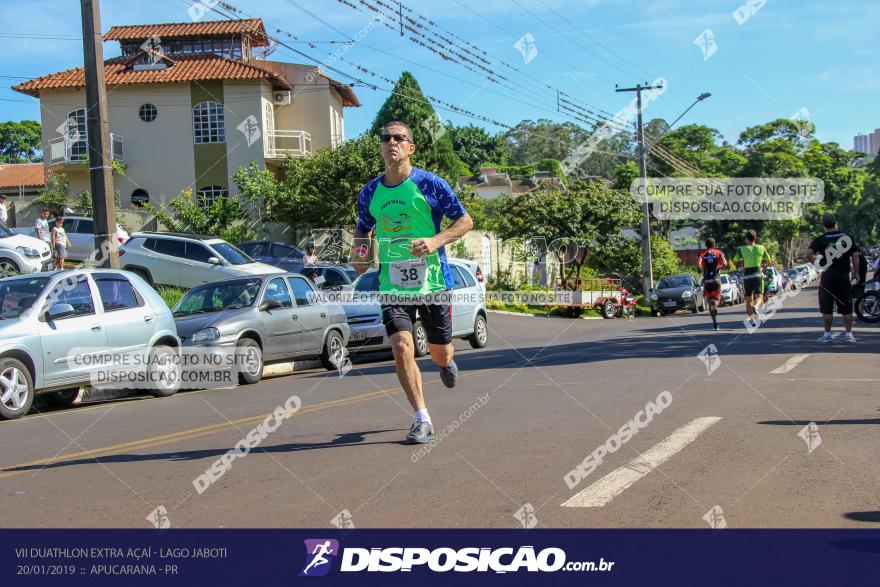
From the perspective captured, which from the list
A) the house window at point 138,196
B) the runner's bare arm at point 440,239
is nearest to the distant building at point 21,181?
the house window at point 138,196

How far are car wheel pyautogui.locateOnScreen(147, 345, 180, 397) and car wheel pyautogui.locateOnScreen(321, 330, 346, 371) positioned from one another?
3.29 m

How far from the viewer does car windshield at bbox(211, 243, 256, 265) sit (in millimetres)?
23516

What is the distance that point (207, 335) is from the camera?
509 inches

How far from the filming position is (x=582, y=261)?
144ft

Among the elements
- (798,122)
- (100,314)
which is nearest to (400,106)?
(798,122)

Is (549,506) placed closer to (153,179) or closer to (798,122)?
(153,179)

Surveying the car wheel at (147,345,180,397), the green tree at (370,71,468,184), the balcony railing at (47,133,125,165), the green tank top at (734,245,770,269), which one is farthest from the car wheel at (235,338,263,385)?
the green tree at (370,71,468,184)

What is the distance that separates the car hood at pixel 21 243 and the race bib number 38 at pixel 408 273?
17.1 m

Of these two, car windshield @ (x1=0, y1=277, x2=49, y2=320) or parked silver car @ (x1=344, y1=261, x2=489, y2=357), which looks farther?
parked silver car @ (x1=344, y1=261, x2=489, y2=357)

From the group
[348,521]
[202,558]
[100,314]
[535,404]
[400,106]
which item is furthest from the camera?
[400,106]

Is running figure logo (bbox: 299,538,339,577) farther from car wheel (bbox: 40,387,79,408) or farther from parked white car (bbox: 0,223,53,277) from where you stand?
parked white car (bbox: 0,223,53,277)

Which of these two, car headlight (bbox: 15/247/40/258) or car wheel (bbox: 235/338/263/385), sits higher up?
car headlight (bbox: 15/247/40/258)

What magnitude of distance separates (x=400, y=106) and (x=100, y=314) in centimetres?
5044

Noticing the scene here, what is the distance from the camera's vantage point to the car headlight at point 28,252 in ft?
69.6
